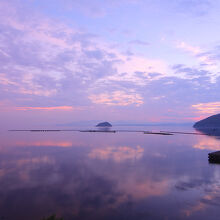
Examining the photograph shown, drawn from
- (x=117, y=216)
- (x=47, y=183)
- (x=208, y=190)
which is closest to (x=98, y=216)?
(x=117, y=216)

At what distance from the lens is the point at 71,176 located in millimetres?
27281

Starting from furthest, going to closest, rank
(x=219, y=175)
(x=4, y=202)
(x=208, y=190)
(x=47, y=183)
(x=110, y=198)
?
(x=219, y=175) → (x=47, y=183) → (x=208, y=190) → (x=110, y=198) → (x=4, y=202)

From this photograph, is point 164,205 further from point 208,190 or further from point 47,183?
point 47,183

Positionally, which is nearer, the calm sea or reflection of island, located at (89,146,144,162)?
the calm sea

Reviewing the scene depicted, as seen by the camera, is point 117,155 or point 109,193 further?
Answer: point 117,155

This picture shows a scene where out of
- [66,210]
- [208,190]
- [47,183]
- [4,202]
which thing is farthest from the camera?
[47,183]

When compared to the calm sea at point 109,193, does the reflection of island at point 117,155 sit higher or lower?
higher

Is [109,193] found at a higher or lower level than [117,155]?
lower

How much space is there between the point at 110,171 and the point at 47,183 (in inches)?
418

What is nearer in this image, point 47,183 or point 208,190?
point 208,190

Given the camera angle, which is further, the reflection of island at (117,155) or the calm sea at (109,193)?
the reflection of island at (117,155)

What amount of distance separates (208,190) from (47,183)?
20.4 metres

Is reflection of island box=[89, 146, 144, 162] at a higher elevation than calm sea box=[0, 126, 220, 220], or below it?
higher

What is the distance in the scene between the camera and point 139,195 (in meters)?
20.5
